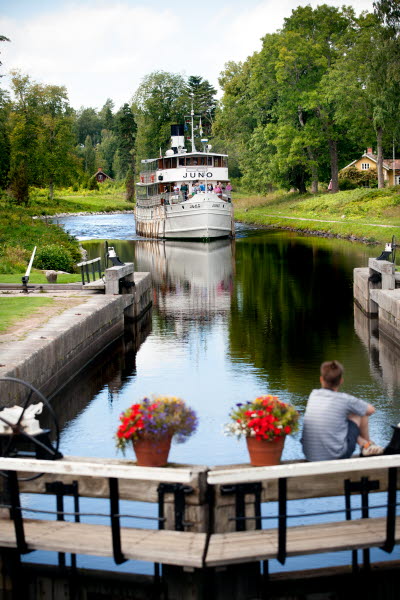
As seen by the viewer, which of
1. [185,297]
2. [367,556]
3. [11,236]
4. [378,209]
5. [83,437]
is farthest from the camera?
[378,209]

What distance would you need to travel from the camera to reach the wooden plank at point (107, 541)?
7156mm

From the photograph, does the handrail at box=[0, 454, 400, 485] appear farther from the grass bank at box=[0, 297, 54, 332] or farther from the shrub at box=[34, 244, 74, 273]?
the shrub at box=[34, 244, 74, 273]

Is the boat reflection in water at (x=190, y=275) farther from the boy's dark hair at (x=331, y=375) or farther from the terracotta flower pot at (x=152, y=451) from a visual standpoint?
the terracotta flower pot at (x=152, y=451)

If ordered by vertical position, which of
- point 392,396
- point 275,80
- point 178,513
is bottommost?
point 392,396

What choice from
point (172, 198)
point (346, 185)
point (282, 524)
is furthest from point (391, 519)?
point (346, 185)

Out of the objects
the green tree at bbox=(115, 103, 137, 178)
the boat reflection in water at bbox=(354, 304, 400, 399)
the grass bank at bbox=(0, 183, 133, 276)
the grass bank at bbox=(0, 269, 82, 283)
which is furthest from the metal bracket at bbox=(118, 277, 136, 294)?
the green tree at bbox=(115, 103, 137, 178)

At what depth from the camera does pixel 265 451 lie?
7664 millimetres

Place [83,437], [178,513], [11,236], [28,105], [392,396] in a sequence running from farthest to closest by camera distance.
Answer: [28,105] < [11,236] < [392,396] < [83,437] < [178,513]

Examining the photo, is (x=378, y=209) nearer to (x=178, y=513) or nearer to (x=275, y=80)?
(x=275, y=80)

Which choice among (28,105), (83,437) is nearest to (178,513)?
(83,437)

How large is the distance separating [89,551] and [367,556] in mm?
2706

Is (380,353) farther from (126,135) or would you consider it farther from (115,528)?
(126,135)

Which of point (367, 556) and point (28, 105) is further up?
point (28, 105)

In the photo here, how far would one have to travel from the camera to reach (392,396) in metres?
17.0
